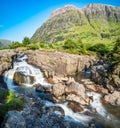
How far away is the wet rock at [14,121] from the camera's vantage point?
27456 millimetres

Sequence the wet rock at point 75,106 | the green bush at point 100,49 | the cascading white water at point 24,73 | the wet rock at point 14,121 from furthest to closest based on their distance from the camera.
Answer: the green bush at point 100,49, the cascading white water at point 24,73, the wet rock at point 75,106, the wet rock at point 14,121

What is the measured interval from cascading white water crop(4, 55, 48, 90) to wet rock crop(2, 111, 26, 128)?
3293 centimetres

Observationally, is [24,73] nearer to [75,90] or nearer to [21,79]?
[21,79]

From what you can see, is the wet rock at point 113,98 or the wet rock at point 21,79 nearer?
the wet rock at point 113,98

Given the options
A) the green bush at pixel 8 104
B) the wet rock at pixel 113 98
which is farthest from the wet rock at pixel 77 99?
the green bush at pixel 8 104

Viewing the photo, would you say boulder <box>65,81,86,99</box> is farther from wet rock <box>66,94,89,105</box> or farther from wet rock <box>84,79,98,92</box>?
wet rock <box>84,79,98,92</box>

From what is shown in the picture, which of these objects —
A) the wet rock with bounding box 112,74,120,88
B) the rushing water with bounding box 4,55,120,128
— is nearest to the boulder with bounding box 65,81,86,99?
the rushing water with bounding box 4,55,120,128

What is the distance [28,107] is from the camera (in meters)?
36.6

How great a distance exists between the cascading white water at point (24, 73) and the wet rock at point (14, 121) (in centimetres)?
3293

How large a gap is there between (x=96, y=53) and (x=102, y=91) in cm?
6137

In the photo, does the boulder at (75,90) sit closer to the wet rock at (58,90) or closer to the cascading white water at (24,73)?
the wet rock at (58,90)

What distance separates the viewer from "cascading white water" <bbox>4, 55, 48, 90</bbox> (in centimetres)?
6562

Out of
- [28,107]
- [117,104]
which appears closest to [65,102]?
[117,104]

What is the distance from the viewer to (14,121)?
27969mm
